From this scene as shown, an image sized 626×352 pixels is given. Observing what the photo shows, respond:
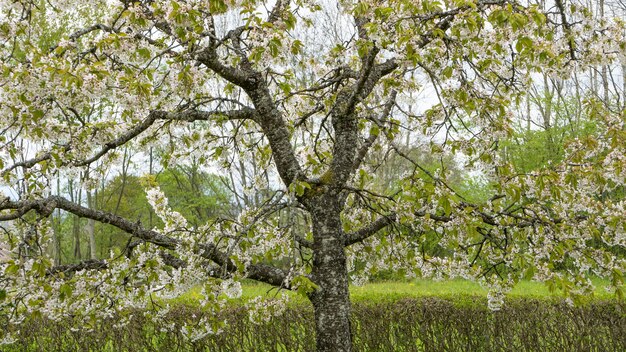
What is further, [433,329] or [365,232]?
[433,329]

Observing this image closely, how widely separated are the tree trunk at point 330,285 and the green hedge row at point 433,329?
2064 mm

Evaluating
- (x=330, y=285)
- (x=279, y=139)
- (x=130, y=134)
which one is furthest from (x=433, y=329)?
(x=130, y=134)

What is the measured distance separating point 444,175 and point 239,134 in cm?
227

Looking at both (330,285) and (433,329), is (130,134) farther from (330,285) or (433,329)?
(433,329)

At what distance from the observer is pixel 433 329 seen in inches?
253

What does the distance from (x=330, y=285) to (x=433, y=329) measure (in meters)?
2.67

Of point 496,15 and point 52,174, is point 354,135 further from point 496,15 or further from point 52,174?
point 52,174

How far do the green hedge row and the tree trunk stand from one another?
2.06 m

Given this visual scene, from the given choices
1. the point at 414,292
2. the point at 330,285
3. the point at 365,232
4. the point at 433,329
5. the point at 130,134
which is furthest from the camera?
the point at 414,292

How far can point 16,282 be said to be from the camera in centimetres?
388

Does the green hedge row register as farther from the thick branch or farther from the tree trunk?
the tree trunk

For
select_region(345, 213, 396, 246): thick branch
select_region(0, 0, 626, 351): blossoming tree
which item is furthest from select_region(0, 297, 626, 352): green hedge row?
select_region(345, 213, 396, 246): thick branch

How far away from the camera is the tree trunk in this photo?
4.25 metres

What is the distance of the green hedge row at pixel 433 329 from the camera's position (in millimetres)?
5809
